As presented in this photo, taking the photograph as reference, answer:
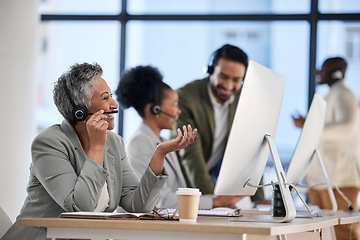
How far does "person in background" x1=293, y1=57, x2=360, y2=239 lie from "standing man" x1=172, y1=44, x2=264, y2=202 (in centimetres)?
126

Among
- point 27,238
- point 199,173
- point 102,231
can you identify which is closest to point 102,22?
point 199,173

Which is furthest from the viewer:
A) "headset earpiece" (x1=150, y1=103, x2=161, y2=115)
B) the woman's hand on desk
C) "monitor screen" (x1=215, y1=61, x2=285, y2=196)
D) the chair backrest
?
"headset earpiece" (x1=150, y1=103, x2=161, y2=115)

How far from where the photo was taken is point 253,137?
1967 mm

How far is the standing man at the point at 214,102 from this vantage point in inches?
140

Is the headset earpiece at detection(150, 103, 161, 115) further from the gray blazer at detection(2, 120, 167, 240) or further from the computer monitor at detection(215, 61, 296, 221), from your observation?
the computer monitor at detection(215, 61, 296, 221)

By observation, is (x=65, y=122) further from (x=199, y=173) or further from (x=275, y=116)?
(x=199, y=173)

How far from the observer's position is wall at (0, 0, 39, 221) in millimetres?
3379

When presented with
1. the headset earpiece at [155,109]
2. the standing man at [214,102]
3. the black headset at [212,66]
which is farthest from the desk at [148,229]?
the black headset at [212,66]

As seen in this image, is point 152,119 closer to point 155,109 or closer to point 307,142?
point 155,109

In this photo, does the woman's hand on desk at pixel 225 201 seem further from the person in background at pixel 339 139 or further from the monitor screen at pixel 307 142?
the person in background at pixel 339 139

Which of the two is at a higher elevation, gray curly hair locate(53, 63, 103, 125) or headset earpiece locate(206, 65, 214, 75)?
headset earpiece locate(206, 65, 214, 75)

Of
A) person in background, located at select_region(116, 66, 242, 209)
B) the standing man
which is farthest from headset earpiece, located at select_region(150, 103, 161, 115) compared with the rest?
the standing man

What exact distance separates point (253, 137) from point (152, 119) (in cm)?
135

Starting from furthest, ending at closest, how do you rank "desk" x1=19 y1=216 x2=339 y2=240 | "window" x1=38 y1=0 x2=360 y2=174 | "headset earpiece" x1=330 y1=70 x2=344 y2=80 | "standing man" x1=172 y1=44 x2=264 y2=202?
"window" x1=38 y1=0 x2=360 y2=174 → "headset earpiece" x1=330 y1=70 x2=344 y2=80 → "standing man" x1=172 y1=44 x2=264 y2=202 → "desk" x1=19 y1=216 x2=339 y2=240
